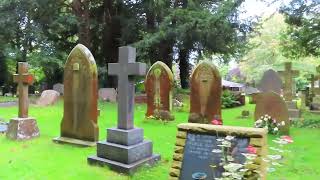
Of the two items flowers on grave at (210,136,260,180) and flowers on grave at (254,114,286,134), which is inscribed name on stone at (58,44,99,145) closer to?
flowers on grave at (254,114,286,134)

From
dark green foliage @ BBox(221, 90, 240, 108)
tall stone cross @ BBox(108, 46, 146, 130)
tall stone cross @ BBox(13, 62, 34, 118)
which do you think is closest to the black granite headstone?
tall stone cross @ BBox(108, 46, 146, 130)

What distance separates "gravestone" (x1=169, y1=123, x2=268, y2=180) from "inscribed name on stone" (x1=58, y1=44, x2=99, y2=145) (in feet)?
11.8

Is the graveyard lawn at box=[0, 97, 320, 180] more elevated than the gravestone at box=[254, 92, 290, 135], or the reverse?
the gravestone at box=[254, 92, 290, 135]

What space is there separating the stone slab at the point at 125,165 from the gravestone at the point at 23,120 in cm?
280

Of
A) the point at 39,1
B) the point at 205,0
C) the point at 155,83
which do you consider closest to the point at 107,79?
the point at 39,1

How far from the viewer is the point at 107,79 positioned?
23609 mm

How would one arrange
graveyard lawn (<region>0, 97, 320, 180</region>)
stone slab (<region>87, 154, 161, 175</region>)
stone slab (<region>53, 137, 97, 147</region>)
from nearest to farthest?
1. graveyard lawn (<region>0, 97, 320, 180</region>)
2. stone slab (<region>87, 154, 161, 175</region>)
3. stone slab (<region>53, 137, 97, 147</region>)

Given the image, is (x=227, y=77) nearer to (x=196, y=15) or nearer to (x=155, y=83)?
(x=196, y=15)

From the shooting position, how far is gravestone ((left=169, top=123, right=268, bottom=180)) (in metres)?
4.52

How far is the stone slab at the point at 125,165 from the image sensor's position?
6320mm

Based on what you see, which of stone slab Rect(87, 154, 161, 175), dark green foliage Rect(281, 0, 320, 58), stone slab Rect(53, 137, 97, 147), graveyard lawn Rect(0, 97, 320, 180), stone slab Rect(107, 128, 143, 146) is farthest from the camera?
dark green foliage Rect(281, 0, 320, 58)

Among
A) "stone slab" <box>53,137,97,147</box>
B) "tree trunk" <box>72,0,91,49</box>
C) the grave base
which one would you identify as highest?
"tree trunk" <box>72,0,91,49</box>

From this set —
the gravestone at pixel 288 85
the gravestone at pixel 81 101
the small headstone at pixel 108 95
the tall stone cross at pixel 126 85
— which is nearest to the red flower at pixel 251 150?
the tall stone cross at pixel 126 85

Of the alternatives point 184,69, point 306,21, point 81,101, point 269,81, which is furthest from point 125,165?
point 184,69
